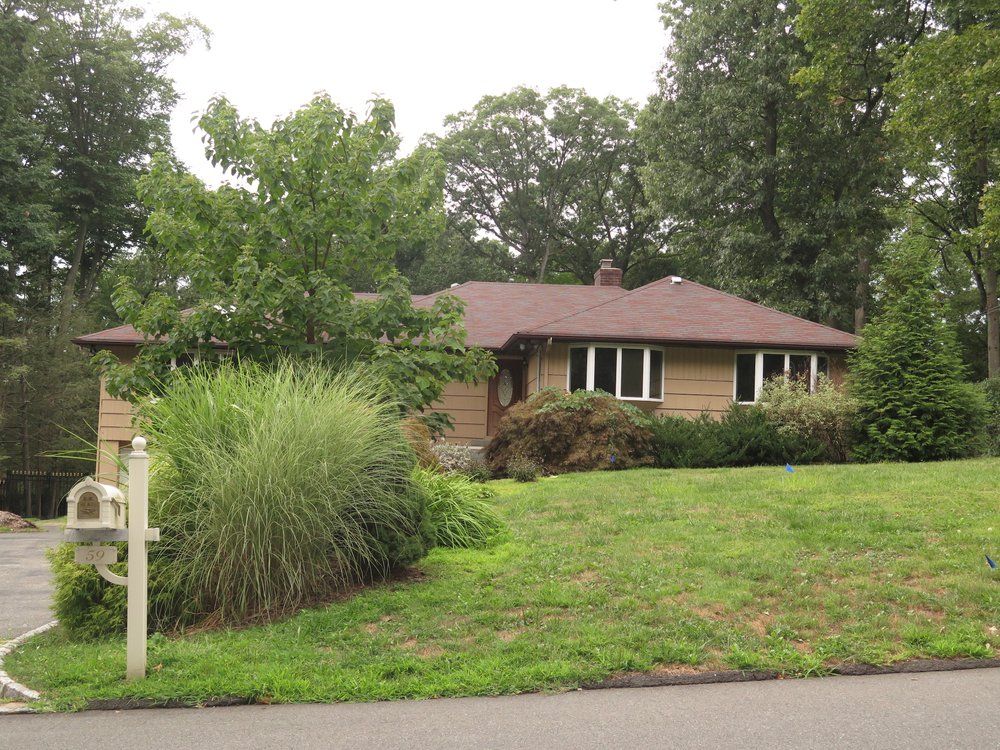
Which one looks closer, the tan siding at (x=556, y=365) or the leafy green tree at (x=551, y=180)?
the tan siding at (x=556, y=365)

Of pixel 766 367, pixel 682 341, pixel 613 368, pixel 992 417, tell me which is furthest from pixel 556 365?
pixel 992 417

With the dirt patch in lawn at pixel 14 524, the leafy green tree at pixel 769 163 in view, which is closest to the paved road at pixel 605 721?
the dirt patch in lawn at pixel 14 524

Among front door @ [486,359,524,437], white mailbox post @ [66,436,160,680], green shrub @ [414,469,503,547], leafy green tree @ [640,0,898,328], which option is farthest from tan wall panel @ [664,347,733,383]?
white mailbox post @ [66,436,160,680]

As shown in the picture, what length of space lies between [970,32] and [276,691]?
19988mm

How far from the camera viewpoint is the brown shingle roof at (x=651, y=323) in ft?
65.3

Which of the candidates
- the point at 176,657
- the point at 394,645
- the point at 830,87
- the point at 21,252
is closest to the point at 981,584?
the point at 394,645

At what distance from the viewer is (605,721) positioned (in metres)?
4.76

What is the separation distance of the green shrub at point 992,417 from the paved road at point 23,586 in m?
16.1

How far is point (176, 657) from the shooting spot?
19.0ft

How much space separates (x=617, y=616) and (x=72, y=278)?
3556 centimetres

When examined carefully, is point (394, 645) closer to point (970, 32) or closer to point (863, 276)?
point (970, 32)

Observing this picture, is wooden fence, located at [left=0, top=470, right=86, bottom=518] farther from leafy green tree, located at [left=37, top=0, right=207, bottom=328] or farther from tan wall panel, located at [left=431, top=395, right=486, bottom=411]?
tan wall panel, located at [left=431, top=395, right=486, bottom=411]

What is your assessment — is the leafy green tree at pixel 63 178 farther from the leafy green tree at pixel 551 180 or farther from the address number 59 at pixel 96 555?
the address number 59 at pixel 96 555

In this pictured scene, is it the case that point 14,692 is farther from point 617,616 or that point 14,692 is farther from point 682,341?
point 682,341
